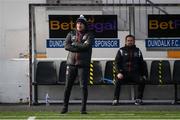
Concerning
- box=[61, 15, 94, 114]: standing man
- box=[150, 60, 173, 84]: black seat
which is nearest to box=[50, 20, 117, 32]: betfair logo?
box=[150, 60, 173, 84]: black seat

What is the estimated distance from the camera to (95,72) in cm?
1783

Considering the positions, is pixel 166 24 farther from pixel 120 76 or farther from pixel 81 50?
pixel 81 50

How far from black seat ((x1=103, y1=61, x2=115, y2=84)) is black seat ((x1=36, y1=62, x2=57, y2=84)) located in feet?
4.42

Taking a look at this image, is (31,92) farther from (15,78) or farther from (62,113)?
(62,113)

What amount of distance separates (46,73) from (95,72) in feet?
4.26

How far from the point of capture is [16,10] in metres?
18.0

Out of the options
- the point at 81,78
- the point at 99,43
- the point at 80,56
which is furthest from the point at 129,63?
the point at 81,78

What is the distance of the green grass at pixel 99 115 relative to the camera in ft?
44.6

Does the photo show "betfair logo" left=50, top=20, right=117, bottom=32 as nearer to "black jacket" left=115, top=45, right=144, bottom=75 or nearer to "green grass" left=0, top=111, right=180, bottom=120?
"black jacket" left=115, top=45, right=144, bottom=75

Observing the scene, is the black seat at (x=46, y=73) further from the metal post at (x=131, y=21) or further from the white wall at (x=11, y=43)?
the metal post at (x=131, y=21)

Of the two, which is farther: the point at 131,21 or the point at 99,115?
the point at 131,21

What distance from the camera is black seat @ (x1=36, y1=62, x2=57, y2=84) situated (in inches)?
696

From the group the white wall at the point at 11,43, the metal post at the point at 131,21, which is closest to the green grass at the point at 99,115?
the white wall at the point at 11,43

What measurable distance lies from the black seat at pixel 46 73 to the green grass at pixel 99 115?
282 cm
